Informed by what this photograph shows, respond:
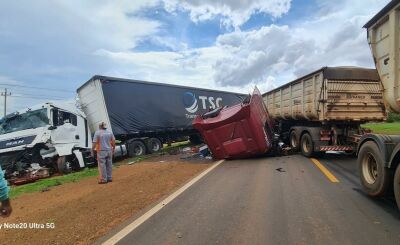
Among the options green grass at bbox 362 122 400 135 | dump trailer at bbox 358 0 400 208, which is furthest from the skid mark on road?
green grass at bbox 362 122 400 135

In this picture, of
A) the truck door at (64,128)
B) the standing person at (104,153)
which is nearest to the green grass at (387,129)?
the standing person at (104,153)

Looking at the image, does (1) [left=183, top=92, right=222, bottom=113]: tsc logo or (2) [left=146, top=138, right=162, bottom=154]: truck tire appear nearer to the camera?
(2) [left=146, top=138, right=162, bottom=154]: truck tire

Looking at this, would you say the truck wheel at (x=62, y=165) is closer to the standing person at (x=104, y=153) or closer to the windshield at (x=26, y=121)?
the windshield at (x=26, y=121)

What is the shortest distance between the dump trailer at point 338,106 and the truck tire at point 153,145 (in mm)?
8799

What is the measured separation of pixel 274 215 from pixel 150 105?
1523 centimetres

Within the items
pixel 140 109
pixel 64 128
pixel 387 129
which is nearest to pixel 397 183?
pixel 64 128

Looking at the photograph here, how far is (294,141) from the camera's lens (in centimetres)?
1490

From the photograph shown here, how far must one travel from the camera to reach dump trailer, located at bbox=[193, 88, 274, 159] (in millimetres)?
12625

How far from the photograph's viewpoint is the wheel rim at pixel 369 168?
668 cm

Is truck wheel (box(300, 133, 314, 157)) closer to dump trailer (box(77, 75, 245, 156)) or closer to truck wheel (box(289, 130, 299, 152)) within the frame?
truck wheel (box(289, 130, 299, 152))

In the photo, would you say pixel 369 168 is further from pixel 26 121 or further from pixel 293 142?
pixel 26 121

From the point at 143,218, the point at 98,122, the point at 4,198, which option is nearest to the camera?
the point at 4,198

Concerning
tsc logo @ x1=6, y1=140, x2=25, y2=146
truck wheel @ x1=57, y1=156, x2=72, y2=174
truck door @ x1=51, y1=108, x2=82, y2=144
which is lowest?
truck wheel @ x1=57, y1=156, x2=72, y2=174

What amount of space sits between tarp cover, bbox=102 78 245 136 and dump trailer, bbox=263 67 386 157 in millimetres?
8701
